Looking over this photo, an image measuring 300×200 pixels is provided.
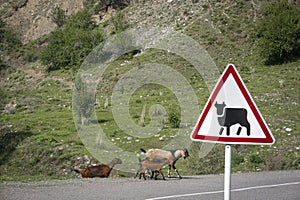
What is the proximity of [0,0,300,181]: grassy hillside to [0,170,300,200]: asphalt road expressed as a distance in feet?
9.15

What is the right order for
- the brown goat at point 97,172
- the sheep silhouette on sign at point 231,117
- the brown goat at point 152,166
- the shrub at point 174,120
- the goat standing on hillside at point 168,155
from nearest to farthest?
the sheep silhouette on sign at point 231,117, the brown goat at point 152,166, the goat standing on hillside at point 168,155, the brown goat at point 97,172, the shrub at point 174,120

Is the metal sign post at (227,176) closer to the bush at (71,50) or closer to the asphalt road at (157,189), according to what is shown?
the asphalt road at (157,189)

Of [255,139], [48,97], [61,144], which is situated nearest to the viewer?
[255,139]

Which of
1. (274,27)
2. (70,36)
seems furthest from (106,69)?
Answer: (274,27)

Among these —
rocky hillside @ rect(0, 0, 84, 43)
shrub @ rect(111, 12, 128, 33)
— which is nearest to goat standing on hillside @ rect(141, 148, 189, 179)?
shrub @ rect(111, 12, 128, 33)

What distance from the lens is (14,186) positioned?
9.77 m

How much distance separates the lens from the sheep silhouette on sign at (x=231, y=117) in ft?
16.3

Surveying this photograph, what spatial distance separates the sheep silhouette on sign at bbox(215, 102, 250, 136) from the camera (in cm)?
496

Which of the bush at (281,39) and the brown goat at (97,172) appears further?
the bush at (281,39)

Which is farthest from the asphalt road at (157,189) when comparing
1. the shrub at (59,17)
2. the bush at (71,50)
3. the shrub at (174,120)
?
the shrub at (59,17)

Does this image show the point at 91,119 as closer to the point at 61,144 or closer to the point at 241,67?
the point at 61,144

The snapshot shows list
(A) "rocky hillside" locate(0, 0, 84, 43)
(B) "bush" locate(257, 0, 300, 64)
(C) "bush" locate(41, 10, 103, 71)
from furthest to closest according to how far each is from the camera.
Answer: (A) "rocky hillside" locate(0, 0, 84, 43) < (C) "bush" locate(41, 10, 103, 71) < (B) "bush" locate(257, 0, 300, 64)

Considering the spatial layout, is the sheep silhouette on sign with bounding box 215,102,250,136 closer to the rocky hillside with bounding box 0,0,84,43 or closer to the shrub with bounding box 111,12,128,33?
the shrub with bounding box 111,12,128,33

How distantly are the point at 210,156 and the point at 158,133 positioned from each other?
25.5ft
